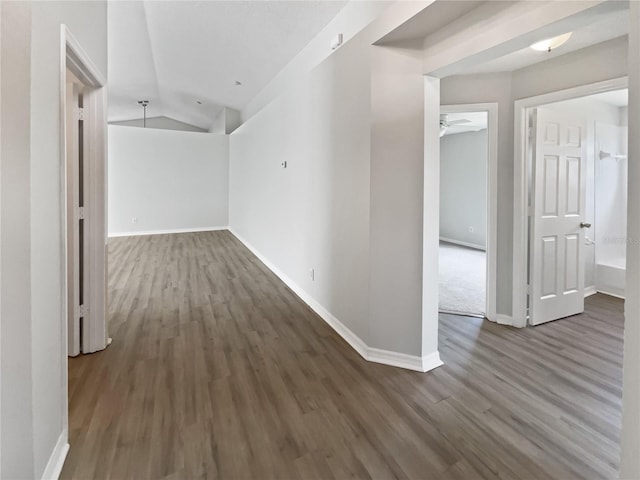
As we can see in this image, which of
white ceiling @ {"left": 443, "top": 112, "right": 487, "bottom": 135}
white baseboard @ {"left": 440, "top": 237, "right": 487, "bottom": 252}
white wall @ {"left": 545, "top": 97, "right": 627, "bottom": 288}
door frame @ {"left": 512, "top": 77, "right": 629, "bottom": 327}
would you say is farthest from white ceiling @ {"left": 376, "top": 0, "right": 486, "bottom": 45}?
white baseboard @ {"left": 440, "top": 237, "right": 487, "bottom": 252}

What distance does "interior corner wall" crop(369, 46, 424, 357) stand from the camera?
220 cm

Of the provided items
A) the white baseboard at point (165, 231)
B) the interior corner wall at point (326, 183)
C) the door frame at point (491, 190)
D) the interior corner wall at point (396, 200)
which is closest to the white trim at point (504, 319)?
the door frame at point (491, 190)

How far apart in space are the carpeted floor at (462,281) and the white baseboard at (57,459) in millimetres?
3174

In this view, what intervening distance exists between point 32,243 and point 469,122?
669cm

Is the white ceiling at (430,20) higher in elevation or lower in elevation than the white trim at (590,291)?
higher

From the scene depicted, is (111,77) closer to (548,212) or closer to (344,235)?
(344,235)

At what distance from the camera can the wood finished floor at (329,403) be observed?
147 cm

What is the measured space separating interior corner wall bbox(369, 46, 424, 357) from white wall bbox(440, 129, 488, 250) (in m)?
5.49

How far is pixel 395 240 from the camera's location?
2322 mm

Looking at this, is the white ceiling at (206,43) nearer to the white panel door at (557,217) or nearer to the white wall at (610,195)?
the white panel door at (557,217)

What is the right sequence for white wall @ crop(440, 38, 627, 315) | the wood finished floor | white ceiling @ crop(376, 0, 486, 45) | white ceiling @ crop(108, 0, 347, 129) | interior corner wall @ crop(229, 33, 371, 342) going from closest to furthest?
the wood finished floor < white ceiling @ crop(376, 0, 486, 45) < interior corner wall @ crop(229, 33, 371, 342) < white wall @ crop(440, 38, 627, 315) < white ceiling @ crop(108, 0, 347, 129)

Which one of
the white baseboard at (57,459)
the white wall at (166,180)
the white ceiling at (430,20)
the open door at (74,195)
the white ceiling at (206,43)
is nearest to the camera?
the white baseboard at (57,459)

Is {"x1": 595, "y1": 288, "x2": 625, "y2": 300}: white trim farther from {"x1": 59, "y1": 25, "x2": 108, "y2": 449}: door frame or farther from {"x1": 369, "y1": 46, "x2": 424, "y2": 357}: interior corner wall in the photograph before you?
{"x1": 59, "y1": 25, "x2": 108, "y2": 449}: door frame

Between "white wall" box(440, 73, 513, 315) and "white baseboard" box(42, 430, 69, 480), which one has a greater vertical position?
"white wall" box(440, 73, 513, 315)
